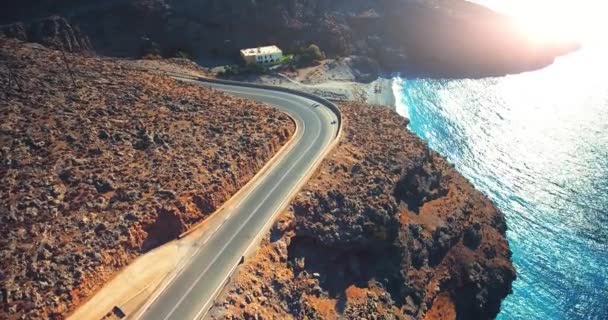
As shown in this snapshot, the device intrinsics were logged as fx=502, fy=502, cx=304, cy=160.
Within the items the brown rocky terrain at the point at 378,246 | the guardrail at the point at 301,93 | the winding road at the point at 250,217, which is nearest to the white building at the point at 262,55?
the guardrail at the point at 301,93

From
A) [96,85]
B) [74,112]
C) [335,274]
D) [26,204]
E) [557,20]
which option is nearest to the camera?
[26,204]

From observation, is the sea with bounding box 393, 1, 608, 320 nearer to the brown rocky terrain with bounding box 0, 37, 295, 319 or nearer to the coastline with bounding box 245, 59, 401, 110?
the coastline with bounding box 245, 59, 401, 110

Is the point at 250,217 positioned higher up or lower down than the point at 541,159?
lower down

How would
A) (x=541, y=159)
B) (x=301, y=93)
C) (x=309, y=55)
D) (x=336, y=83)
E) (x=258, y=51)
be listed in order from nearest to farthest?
(x=301, y=93) → (x=541, y=159) → (x=258, y=51) → (x=336, y=83) → (x=309, y=55)

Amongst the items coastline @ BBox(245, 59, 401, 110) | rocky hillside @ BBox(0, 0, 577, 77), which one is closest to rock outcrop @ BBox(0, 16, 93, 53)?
rocky hillside @ BBox(0, 0, 577, 77)

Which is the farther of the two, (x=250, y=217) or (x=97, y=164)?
(x=97, y=164)

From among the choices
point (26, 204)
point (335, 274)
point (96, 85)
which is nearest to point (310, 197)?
point (335, 274)

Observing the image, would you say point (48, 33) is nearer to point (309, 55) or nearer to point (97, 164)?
point (309, 55)

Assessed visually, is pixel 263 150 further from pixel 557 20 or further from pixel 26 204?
pixel 557 20

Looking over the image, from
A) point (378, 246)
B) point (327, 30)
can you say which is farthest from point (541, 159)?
point (327, 30)
